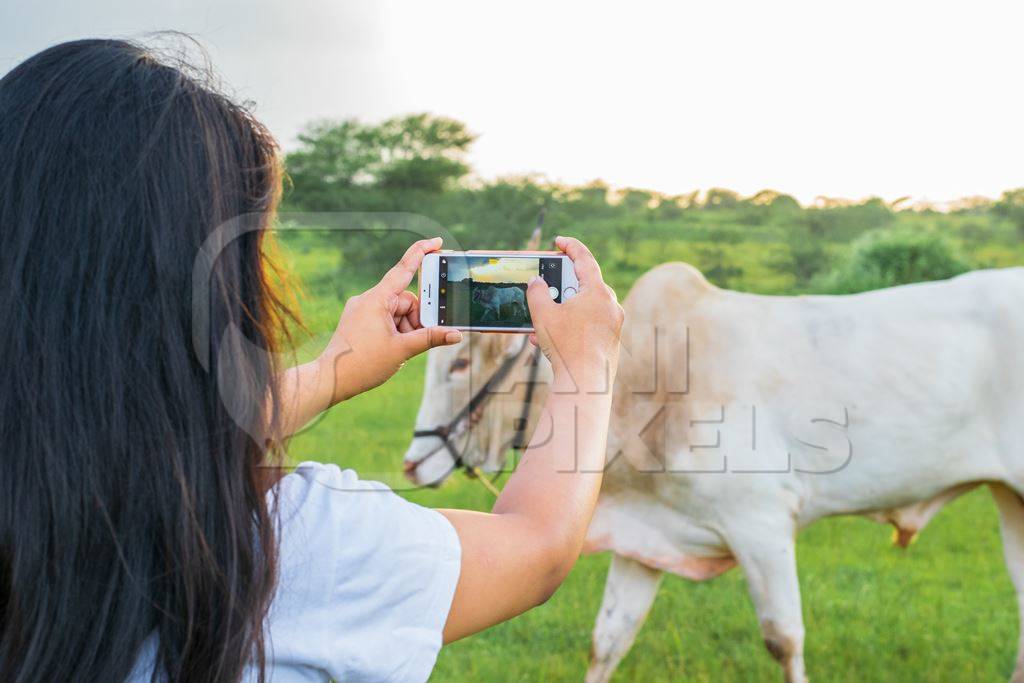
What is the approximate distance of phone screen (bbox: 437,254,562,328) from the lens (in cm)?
155

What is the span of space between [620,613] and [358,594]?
263 cm

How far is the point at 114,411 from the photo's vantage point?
83 centimetres

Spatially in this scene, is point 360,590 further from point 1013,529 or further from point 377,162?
point 377,162

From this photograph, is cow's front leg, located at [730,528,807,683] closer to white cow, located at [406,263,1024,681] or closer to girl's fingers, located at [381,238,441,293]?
white cow, located at [406,263,1024,681]

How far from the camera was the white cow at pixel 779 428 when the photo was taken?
3.25m

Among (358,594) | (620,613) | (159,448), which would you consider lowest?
(620,613)

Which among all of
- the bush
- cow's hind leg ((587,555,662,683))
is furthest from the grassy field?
the bush

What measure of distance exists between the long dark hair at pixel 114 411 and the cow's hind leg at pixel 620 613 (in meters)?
2.64

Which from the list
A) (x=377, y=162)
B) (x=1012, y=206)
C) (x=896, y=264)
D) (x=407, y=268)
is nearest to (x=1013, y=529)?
(x=407, y=268)

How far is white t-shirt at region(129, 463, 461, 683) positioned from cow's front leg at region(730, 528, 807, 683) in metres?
2.44

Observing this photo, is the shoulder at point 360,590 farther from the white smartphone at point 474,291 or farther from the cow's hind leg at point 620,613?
the cow's hind leg at point 620,613

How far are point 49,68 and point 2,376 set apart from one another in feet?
0.87

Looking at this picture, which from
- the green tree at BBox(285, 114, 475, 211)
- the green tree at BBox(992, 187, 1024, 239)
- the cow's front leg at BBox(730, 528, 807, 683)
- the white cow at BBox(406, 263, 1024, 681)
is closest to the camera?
the cow's front leg at BBox(730, 528, 807, 683)

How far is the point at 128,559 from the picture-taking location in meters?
0.84
